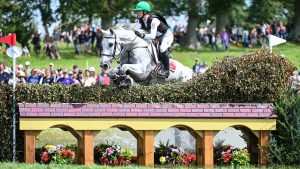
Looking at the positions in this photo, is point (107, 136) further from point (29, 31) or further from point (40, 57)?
point (29, 31)

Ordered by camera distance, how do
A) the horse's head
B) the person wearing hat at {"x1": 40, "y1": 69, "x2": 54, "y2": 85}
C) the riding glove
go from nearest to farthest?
the horse's head < the riding glove < the person wearing hat at {"x1": 40, "y1": 69, "x2": 54, "y2": 85}

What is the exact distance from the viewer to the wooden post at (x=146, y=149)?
1468 centimetres

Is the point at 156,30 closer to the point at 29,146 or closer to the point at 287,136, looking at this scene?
the point at 287,136

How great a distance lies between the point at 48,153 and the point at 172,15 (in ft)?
138

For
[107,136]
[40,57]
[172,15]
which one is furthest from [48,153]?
[172,15]

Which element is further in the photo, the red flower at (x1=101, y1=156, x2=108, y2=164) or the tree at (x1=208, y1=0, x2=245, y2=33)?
the tree at (x1=208, y1=0, x2=245, y2=33)

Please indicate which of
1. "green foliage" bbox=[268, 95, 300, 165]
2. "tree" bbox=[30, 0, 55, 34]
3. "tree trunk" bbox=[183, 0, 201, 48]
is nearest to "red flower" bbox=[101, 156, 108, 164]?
"green foliage" bbox=[268, 95, 300, 165]

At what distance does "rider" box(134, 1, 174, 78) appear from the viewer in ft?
54.2

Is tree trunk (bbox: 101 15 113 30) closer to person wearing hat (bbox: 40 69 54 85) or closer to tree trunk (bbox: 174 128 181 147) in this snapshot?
person wearing hat (bbox: 40 69 54 85)

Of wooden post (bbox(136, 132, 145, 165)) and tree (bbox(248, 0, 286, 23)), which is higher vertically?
tree (bbox(248, 0, 286, 23))

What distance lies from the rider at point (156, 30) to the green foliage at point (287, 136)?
3.02m

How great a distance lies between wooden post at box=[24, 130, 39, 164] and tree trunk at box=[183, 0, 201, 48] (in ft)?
113

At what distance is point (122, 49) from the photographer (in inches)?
646

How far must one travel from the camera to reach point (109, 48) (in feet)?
51.1
